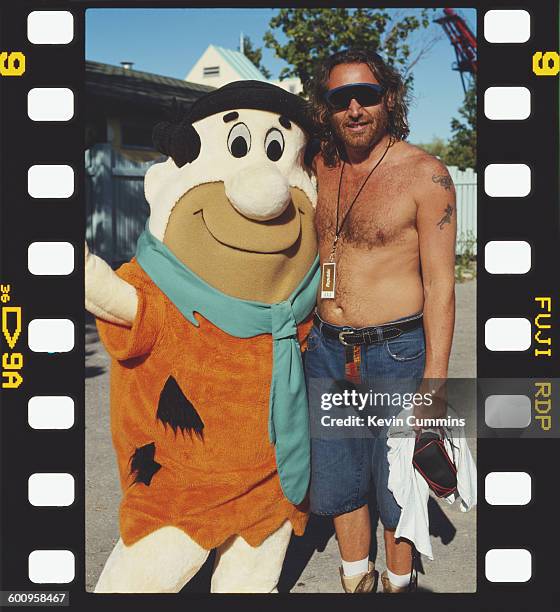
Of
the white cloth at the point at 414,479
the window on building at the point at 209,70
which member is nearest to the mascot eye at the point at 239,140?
the white cloth at the point at 414,479

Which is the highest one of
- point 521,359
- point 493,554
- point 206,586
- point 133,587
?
point 521,359

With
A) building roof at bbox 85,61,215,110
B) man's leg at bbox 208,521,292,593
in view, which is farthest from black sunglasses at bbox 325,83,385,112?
building roof at bbox 85,61,215,110

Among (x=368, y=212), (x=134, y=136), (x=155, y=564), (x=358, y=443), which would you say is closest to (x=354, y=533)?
(x=358, y=443)

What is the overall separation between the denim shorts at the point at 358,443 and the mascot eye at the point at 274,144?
0.64 m

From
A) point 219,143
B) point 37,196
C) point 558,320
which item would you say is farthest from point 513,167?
point 37,196

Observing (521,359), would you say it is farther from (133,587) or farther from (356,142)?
(133,587)

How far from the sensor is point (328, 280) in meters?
2.67

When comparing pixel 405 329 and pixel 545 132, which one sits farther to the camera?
pixel 405 329

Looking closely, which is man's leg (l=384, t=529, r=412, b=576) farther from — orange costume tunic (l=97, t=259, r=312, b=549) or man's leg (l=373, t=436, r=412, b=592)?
orange costume tunic (l=97, t=259, r=312, b=549)

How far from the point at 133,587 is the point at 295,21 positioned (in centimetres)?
484

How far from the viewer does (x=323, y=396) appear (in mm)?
2750

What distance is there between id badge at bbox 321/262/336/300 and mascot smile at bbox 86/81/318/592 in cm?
5

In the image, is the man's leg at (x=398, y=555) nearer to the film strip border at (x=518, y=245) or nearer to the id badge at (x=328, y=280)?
the film strip border at (x=518, y=245)

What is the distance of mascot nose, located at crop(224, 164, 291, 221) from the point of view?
7.82ft
